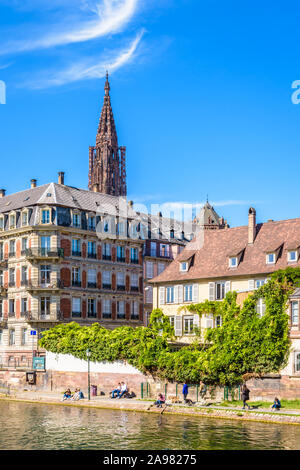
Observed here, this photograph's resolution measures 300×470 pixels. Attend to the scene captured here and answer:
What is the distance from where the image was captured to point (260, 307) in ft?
180

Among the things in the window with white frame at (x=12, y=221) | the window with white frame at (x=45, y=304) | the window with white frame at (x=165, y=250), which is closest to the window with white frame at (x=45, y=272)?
the window with white frame at (x=45, y=304)

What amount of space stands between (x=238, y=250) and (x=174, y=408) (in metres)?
18.6

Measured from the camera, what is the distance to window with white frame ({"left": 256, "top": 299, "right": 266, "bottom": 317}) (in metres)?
54.5

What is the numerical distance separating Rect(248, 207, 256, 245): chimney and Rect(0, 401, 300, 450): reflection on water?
2124cm

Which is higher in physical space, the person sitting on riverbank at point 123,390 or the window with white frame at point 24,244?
the window with white frame at point 24,244

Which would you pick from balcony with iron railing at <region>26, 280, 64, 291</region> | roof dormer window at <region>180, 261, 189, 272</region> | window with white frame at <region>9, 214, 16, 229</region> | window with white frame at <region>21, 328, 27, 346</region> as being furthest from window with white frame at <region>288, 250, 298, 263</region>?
window with white frame at <region>9, 214, 16, 229</region>

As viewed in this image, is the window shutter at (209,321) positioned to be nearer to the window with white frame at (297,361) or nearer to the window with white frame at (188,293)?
the window with white frame at (188,293)

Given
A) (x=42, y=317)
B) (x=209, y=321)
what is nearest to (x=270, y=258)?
(x=209, y=321)

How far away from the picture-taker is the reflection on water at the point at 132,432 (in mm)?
36219

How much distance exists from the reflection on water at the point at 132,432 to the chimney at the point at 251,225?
21.2m

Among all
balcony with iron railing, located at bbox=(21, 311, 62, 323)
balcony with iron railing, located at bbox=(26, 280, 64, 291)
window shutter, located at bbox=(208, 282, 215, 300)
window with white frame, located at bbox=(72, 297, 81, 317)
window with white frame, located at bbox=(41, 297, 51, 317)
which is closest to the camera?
window shutter, located at bbox=(208, 282, 215, 300)

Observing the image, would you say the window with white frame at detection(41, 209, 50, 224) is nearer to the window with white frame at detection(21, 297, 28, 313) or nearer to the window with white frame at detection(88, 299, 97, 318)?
the window with white frame at detection(21, 297, 28, 313)
